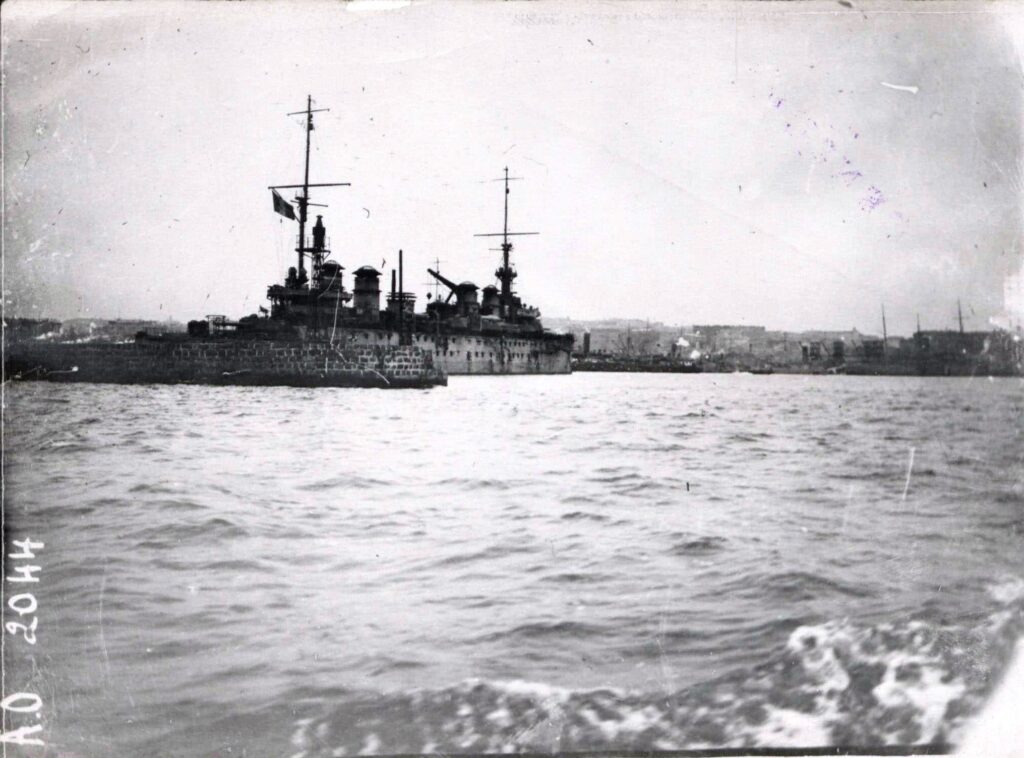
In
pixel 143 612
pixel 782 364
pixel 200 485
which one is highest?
pixel 782 364

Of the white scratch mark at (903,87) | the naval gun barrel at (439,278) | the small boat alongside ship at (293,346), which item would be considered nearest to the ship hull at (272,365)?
the small boat alongside ship at (293,346)

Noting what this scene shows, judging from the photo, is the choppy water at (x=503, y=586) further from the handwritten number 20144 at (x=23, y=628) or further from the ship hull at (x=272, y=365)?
the ship hull at (x=272, y=365)

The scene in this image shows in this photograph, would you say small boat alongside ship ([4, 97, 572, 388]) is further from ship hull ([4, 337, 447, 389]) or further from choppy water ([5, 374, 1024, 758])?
choppy water ([5, 374, 1024, 758])

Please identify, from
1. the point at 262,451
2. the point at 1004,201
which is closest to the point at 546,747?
the point at 262,451

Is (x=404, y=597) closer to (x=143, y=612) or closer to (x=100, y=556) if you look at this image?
(x=143, y=612)

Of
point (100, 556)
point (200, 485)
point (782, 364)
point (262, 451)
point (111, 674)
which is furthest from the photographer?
point (782, 364)

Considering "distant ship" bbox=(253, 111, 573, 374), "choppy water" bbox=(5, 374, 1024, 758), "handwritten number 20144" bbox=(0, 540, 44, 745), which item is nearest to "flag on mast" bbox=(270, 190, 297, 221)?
"distant ship" bbox=(253, 111, 573, 374)

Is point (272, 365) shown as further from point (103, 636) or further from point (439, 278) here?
point (103, 636)
